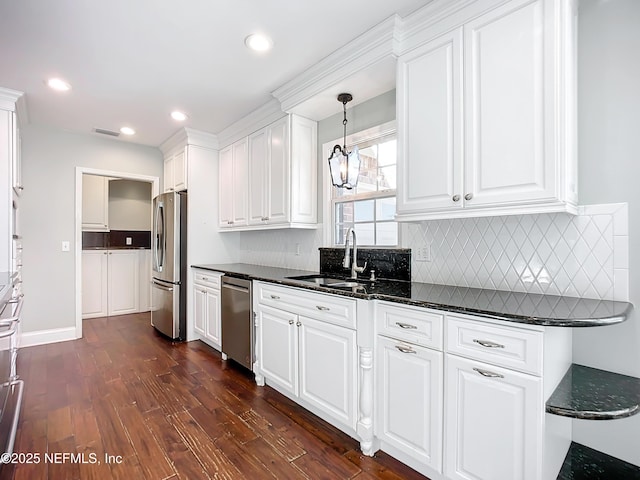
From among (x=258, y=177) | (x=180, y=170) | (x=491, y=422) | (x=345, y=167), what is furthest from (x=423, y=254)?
(x=180, y=170)

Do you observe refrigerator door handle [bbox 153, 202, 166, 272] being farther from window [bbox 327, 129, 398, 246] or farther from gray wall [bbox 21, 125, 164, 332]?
window [bbox 327, 129, 398, 246]

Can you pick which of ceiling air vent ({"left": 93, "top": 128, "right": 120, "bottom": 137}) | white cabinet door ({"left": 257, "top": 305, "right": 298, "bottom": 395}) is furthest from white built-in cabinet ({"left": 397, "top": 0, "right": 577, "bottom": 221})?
ceiling air vent ({"left": 93, "top": 128, "right": 120, "bottom": 137})

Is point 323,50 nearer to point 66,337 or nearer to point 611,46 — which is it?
point 611,46

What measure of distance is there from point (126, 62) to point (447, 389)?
9.81 ft

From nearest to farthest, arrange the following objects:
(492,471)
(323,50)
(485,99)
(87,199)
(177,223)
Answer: (492,471)
(485,99)
(323,50)
(177,223)
(87,199)

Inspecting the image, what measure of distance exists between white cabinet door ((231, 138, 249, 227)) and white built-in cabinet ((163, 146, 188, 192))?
2.12ft

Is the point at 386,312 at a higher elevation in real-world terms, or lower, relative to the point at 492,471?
higher

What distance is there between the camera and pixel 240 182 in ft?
12.6

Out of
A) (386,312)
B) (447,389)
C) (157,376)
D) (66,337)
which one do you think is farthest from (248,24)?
(66,337)

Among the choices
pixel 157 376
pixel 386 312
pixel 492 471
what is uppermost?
pixel 386 312

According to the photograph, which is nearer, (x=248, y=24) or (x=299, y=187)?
(x=248, y=24)

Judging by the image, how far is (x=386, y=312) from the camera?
181 cm

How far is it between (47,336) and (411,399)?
4256 millimetres

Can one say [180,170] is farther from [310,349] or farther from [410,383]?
[410,383]
